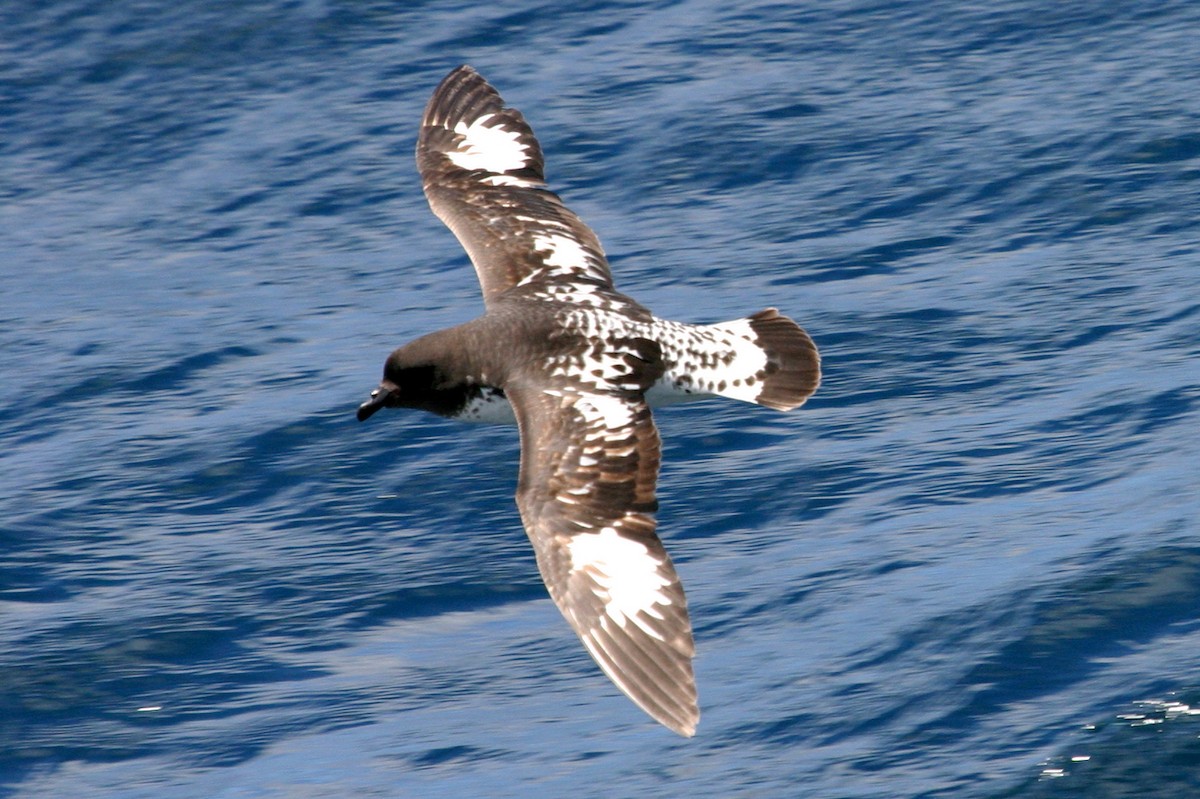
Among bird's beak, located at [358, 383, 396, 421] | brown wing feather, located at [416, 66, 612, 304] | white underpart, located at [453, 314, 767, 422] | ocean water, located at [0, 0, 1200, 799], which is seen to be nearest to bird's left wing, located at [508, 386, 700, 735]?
white underpart, located at [453, 314, 767, 422]

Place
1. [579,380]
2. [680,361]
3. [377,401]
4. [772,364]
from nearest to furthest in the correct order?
[579,380]
[377,401]
[680,361]
[772,364]

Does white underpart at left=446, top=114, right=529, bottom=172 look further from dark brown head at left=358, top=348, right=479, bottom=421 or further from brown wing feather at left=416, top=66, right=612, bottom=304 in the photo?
dark brown head at left=358, top=348, right=479, bottom=421

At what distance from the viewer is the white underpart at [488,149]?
425 inches

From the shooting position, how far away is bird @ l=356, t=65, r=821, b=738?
7.41 m

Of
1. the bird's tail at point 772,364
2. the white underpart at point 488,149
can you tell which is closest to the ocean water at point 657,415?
the bird's tail at point 772,364

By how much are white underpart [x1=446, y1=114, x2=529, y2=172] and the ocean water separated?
162cm

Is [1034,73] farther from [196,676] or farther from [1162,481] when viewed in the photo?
[196,676]

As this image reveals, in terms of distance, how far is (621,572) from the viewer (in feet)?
24.7

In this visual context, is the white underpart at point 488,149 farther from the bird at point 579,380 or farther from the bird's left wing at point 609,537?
the bird's left wing at point 609,537

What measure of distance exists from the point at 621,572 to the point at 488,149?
407 centimetres

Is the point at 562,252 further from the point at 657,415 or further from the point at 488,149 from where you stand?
the point at 657,415

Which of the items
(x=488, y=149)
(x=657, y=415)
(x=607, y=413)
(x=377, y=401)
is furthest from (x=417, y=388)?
(x=657, y=415)

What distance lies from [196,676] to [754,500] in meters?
3.08

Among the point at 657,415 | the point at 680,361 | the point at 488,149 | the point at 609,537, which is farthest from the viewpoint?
the point at 657,415
